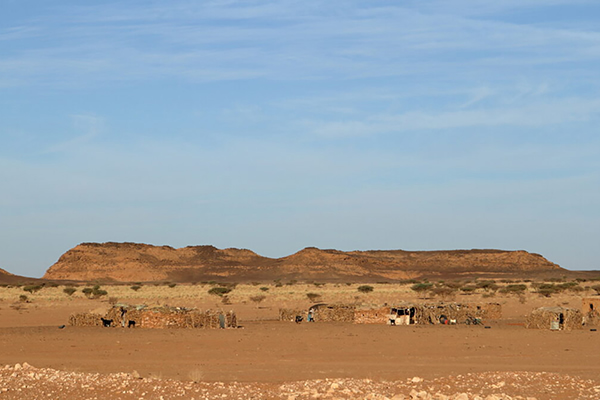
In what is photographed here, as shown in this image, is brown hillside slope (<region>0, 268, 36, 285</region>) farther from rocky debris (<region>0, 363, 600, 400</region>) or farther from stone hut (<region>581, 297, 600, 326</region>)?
rocky debris (<region>0, 363, 600, 400</region>)

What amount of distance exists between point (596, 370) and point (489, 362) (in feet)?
9.88

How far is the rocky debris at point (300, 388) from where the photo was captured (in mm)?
12914

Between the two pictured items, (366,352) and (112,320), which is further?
(112,320)

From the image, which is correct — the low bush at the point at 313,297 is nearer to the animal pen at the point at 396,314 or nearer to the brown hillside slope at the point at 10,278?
the animal pen at the point at 396,314

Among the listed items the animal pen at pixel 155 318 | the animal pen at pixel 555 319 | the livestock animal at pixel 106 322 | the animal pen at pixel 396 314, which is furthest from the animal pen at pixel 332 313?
the livestock animal at pixel 106 322

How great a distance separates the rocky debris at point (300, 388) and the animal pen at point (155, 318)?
15.0 m

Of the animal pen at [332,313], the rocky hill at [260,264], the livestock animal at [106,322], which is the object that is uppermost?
the rocky hill at [260,264]

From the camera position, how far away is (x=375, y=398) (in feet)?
42.7

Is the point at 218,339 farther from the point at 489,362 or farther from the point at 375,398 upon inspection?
the point at 375,398

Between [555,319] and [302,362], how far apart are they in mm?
13775

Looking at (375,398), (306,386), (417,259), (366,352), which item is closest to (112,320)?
(366,352)

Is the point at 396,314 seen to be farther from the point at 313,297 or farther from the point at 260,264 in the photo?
the point at 260,264

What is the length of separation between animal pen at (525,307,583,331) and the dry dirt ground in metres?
1.18

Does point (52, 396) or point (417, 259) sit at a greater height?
point (417, 259)
